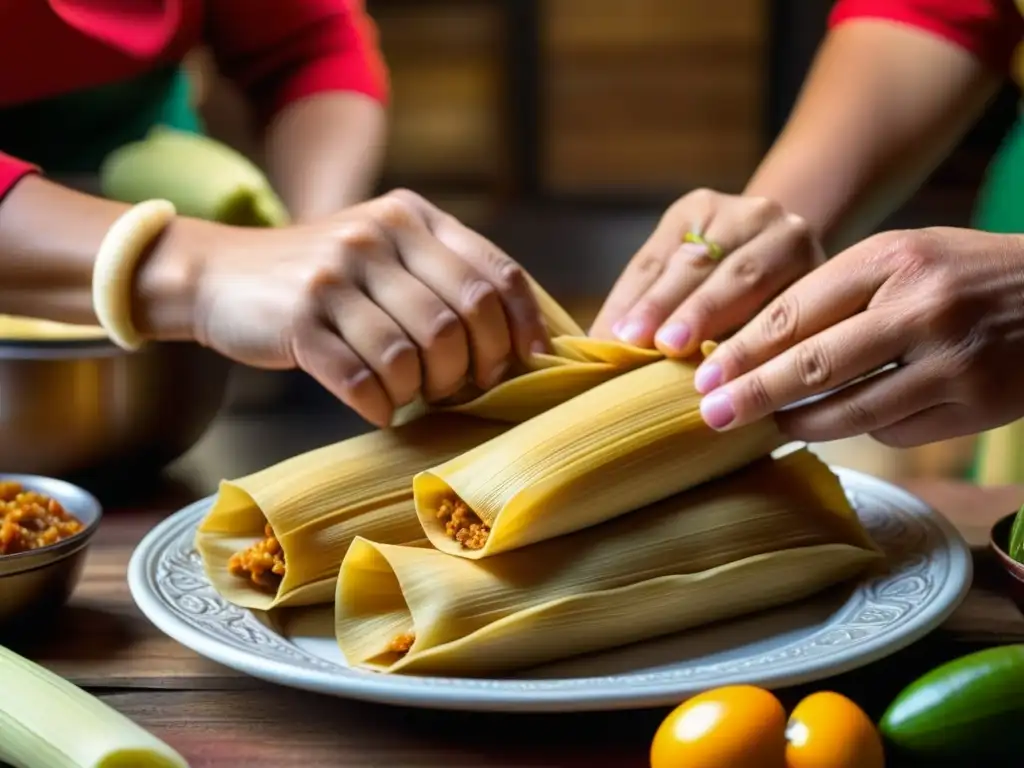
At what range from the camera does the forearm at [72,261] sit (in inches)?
43.7

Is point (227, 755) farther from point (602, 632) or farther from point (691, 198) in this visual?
point (691, 198)

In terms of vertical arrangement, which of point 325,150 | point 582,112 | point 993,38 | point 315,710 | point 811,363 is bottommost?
point 582,112

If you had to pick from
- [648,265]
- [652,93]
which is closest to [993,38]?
[648,265]

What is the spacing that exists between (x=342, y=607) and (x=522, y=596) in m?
0.15

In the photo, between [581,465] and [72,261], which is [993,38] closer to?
[581,465]

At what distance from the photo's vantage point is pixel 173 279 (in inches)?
43.3

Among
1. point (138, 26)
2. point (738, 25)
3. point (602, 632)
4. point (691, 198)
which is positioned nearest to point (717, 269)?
point (691, 198)

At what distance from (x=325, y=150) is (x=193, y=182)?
→ 0.37 meters

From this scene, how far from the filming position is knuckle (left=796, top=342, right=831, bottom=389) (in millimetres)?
1003

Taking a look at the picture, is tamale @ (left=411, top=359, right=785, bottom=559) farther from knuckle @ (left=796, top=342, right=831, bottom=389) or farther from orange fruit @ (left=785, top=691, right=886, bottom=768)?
orange fruit @ (left=785, top=691, right=886, bottom=768)

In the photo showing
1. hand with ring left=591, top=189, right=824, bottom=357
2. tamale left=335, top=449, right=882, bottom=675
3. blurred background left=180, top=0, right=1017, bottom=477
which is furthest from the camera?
blurred background left=180, top=0, right=1017, bottom=477

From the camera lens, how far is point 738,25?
4.67 metres

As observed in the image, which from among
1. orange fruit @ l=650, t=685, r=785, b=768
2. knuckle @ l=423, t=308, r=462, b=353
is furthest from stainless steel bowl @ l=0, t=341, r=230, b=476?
orange fruit @ l=650, t=685, r=785, b=768

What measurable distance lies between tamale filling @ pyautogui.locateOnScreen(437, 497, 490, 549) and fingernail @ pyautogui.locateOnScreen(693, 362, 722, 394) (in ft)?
0.75
